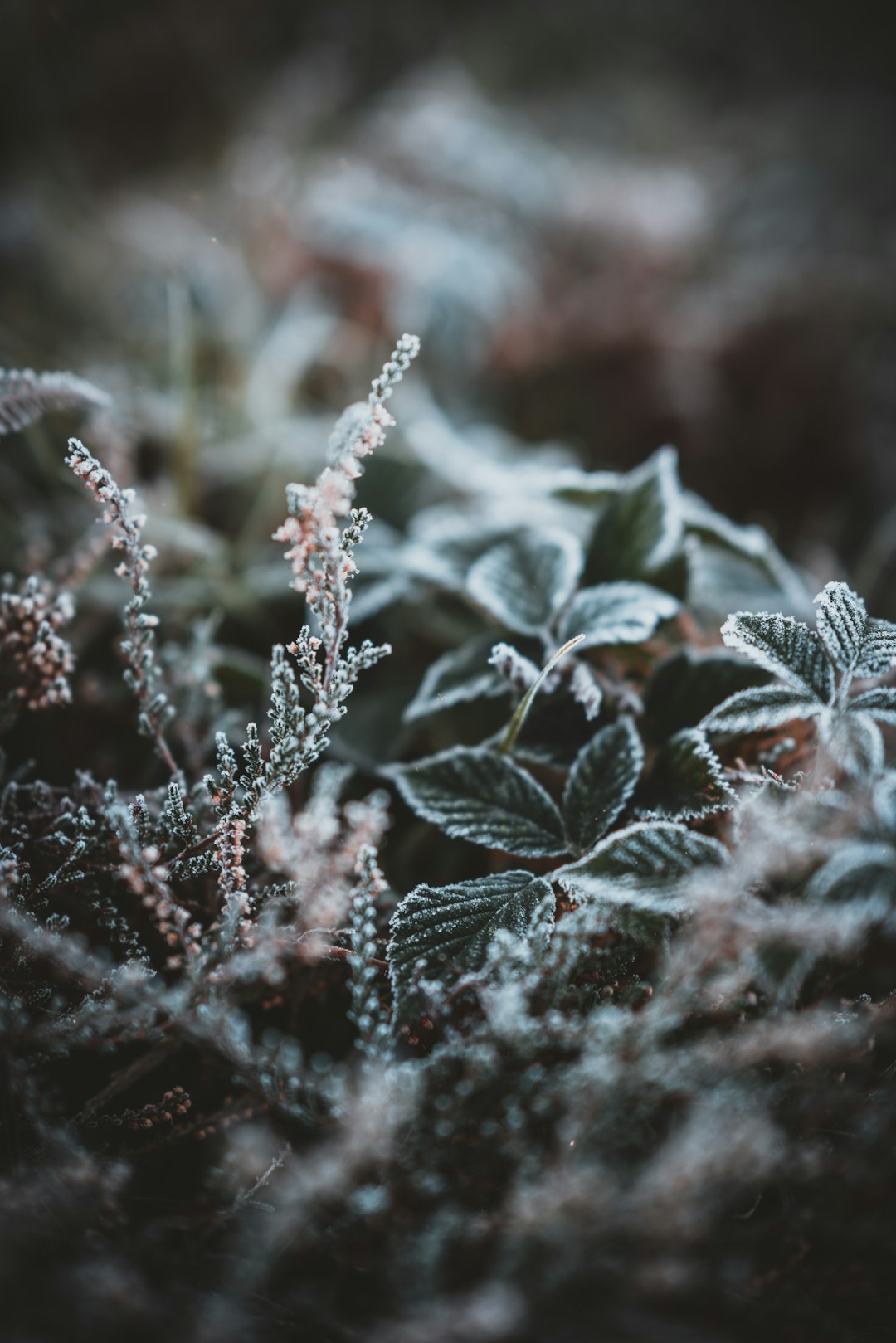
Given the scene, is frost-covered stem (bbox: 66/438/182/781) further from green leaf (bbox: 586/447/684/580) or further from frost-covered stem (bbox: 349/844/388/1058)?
green leaf (bbox: 586/447/684/580)

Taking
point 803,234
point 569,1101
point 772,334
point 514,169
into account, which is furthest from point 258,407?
point 803,234

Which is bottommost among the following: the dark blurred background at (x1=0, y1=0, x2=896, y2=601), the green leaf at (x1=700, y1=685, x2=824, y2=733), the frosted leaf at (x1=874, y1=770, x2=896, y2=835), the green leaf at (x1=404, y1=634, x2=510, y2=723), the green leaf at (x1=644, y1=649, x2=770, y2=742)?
the frosted leaf at (x1=874, y1=770, x2=896, y2=835)

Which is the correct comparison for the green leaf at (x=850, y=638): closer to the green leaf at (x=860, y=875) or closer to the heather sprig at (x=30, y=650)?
the green leaf at (x=860, y=875)

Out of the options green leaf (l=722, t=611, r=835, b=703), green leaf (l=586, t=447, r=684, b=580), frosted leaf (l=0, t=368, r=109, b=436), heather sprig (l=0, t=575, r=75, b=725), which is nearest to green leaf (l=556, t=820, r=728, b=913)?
green leaf (l=722, t=611, r=835, b=703)

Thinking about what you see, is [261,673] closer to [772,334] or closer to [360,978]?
[360,978]

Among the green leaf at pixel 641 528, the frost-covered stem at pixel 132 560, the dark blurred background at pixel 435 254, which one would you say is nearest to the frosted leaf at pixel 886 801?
the green leaf at pixel 641 528

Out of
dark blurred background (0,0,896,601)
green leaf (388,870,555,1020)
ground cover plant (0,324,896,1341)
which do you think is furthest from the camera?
dark blurred background (0,0,896,601)

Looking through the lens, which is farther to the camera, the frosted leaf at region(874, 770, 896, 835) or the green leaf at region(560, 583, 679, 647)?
the green leaf at region(560, 583, 679, 647)

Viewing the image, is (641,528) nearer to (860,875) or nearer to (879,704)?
(879,704)
